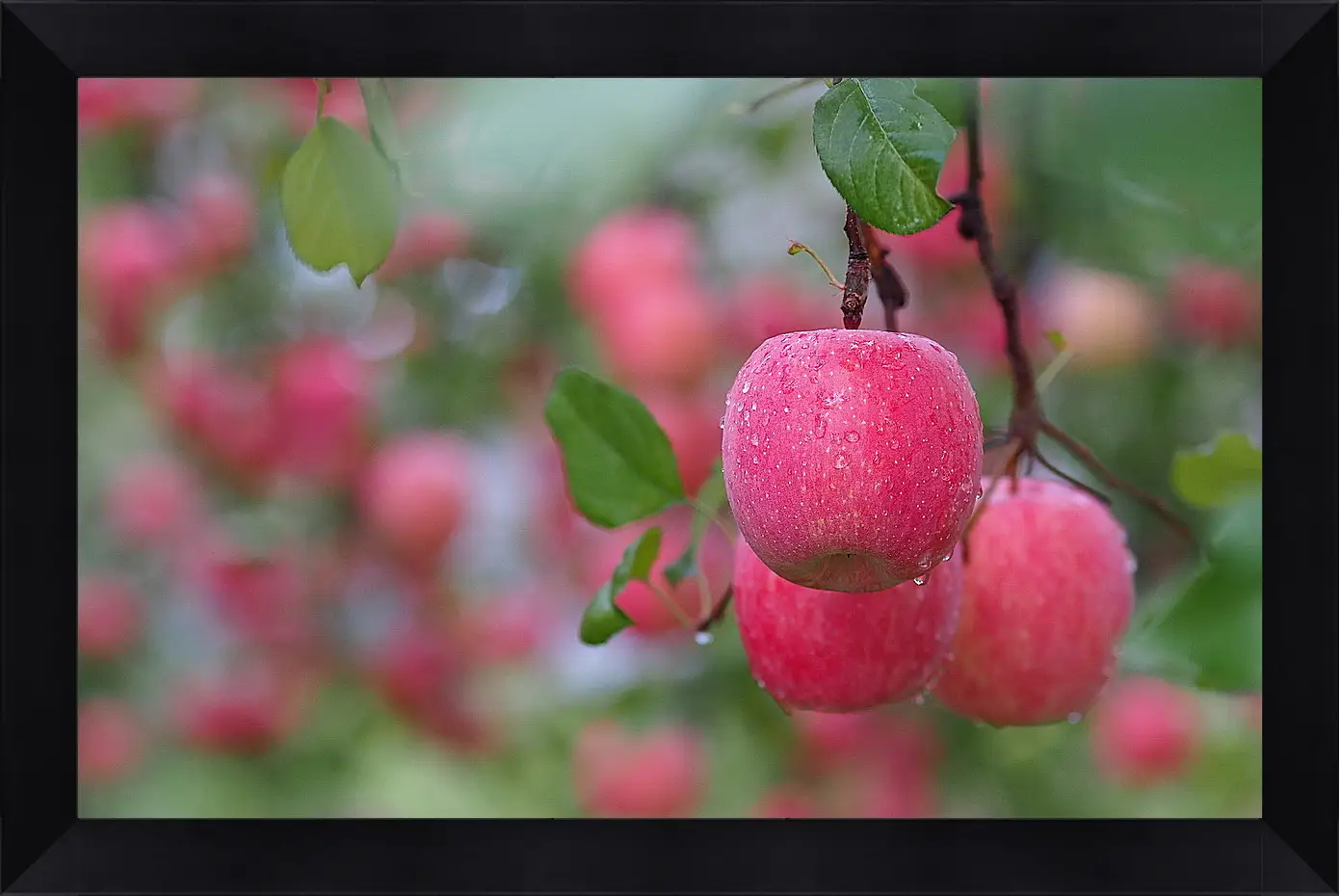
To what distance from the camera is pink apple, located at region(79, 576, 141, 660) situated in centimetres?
131

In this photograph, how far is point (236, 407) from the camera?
1.25 meters

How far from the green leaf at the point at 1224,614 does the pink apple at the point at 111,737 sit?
102 cm

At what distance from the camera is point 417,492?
1235mm

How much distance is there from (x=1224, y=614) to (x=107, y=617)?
44.2 inches

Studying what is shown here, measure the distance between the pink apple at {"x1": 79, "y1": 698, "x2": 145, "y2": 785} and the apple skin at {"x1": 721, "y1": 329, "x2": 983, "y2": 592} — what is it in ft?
3.51

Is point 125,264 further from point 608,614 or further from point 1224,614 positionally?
point 1224,614

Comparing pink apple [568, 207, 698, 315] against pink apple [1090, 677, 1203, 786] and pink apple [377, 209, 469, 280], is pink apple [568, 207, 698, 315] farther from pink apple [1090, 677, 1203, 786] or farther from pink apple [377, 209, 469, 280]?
pink apple [1090, 677, 1203, 786]

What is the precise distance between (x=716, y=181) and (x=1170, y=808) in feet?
2.77

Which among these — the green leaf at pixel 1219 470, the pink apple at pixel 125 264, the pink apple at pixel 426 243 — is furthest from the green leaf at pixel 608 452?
the pink apple at pixel 125 264

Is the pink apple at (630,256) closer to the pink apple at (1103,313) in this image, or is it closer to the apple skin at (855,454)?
the pink apple at (1103,313)

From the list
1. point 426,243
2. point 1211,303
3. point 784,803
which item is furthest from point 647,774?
point 1211,303

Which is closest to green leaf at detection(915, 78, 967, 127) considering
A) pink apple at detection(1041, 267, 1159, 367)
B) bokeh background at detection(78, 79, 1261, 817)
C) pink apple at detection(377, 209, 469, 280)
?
bokeh background at detection(78, 79, 1261, 817)

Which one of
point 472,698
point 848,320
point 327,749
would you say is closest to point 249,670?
point 327,749
